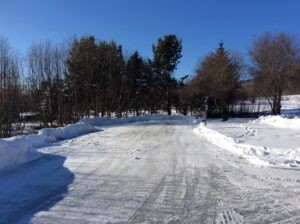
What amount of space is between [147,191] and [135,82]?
50200mm

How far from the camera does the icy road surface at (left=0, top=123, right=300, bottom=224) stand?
214 inches

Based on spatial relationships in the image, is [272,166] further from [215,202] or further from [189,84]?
[189,84]

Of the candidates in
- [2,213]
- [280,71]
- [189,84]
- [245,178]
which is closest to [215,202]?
[245,178]

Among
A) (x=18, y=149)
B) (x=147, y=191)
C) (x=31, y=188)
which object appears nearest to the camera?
(x=147, y=191)

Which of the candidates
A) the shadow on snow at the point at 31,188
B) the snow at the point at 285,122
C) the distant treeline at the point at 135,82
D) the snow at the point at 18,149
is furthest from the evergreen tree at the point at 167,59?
the shadow on snow at the point at 31,188

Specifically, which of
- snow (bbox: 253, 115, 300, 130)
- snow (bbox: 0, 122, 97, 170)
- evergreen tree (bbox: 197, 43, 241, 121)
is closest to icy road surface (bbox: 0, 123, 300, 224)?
snow (bbox: 0, 122, 97, 170)

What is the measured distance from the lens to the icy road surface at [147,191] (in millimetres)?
5441

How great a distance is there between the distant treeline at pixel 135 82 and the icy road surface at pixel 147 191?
16.0 m

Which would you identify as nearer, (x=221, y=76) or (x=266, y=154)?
(x=266, y=154)

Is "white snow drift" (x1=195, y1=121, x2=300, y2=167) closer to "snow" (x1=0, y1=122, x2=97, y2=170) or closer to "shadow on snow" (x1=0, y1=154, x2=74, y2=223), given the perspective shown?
"shadow on snow" (x1=0, y1=154, x2=74, y2=223)

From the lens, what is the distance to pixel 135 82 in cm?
5666

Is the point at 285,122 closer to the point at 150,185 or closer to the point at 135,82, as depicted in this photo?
the point at 150,185

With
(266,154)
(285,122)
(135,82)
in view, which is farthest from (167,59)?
(266,154)

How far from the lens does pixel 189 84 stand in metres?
52.2
